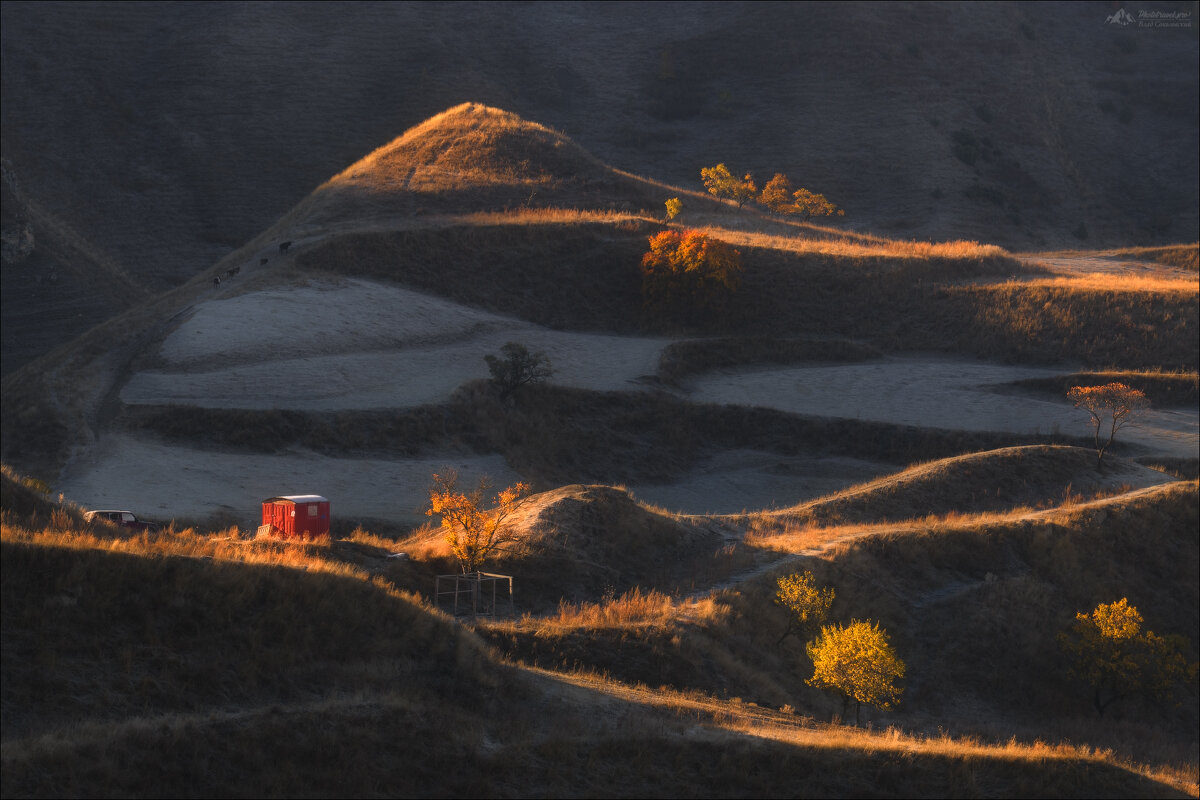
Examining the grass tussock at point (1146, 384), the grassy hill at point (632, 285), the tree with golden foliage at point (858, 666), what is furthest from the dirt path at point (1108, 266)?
the tree with golden foliage at point (858, 666)

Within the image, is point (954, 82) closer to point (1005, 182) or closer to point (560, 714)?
point (1005, 182)

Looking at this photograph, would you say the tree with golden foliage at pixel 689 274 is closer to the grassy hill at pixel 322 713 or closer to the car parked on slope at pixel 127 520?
the car parked on slope at pixel 127 520

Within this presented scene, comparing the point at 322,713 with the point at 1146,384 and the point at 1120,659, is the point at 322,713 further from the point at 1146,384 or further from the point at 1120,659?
the point at 1146,384

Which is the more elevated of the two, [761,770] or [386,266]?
[386,266]

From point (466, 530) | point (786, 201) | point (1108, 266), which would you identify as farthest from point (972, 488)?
point (786, 201)

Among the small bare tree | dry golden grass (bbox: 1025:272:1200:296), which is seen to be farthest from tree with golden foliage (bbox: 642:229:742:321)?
dry golden grass (bbox: 1025:272:1200:296)

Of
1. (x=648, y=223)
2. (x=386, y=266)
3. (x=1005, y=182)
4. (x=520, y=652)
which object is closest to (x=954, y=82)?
(x=1005, y=182)

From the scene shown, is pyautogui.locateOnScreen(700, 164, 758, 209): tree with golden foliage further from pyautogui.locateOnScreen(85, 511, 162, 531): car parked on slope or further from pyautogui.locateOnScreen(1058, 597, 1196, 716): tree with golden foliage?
pyautogui.locateOnScreen(85, 511, 162, 531): car parked on slope
